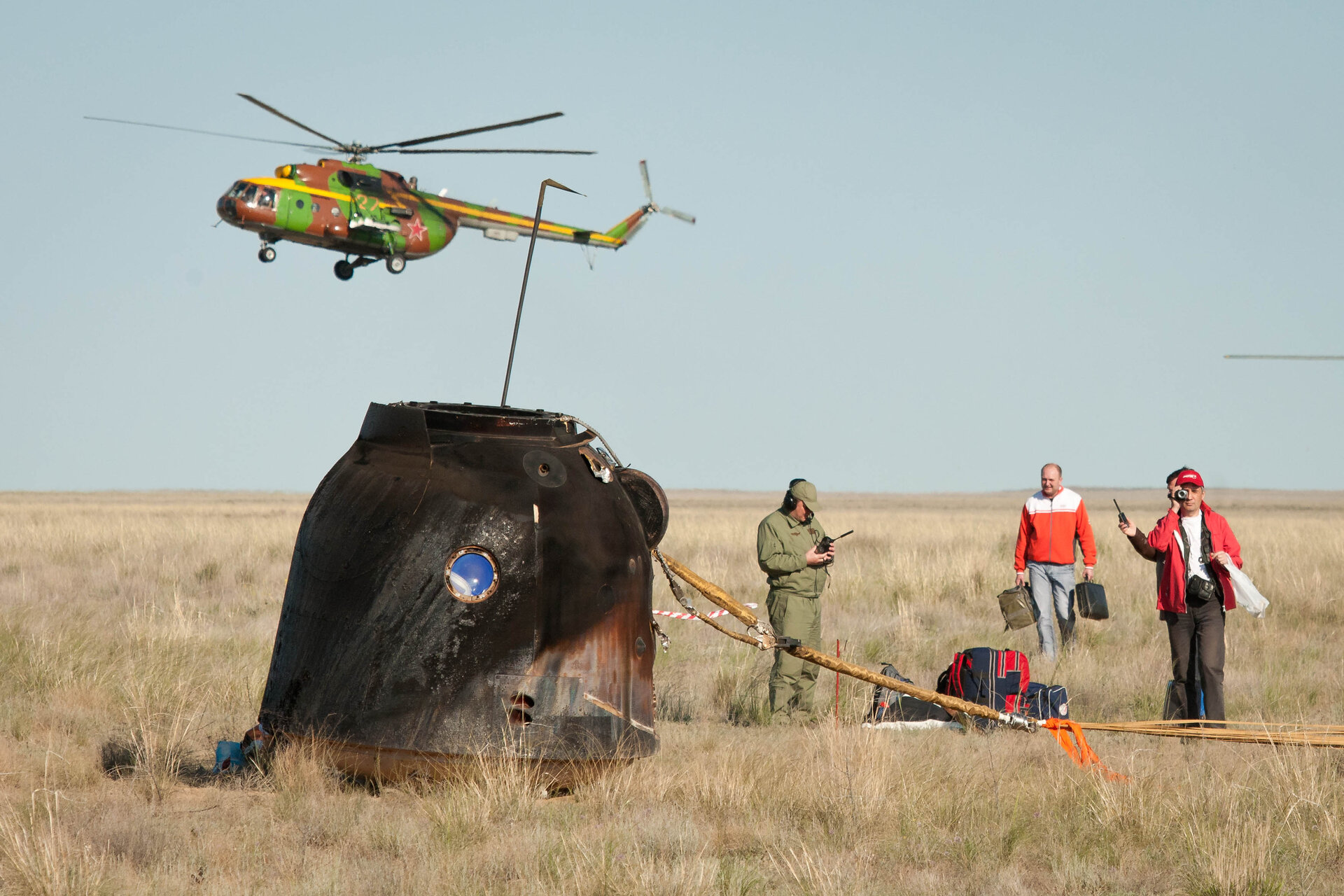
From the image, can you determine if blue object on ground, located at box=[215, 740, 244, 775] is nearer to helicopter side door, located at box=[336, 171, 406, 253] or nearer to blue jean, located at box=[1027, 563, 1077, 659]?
blue jean, located at box=[1027, 563, 1077, 659]

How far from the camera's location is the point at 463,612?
5.38 m

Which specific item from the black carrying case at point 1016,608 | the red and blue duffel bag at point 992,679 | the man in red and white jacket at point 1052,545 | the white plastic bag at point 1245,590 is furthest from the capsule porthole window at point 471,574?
the man in red and white jacket at point 1052,545

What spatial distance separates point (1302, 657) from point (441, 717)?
9073 mm

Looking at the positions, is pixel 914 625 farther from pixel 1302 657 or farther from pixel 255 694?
pixel 255 694

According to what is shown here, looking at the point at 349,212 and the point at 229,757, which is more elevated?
the point at 349,212

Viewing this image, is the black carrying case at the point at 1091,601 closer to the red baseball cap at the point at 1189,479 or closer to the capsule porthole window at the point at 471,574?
the red baseball cap at the point at 1189,479

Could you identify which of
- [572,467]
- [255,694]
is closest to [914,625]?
[255,694]

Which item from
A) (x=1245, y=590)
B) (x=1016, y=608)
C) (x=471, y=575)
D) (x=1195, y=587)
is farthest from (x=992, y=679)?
(x=471, y=575)

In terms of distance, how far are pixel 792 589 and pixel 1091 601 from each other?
11.8ft

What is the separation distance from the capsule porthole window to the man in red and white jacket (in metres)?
7.01

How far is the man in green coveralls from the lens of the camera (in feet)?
29.0

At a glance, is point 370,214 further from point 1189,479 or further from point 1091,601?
point 1189,479

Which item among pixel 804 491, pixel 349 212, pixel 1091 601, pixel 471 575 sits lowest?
pixel 1091 601

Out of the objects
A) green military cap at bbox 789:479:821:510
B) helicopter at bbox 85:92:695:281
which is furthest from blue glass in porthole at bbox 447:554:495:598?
helicopter at bbox 85:92:695:281
